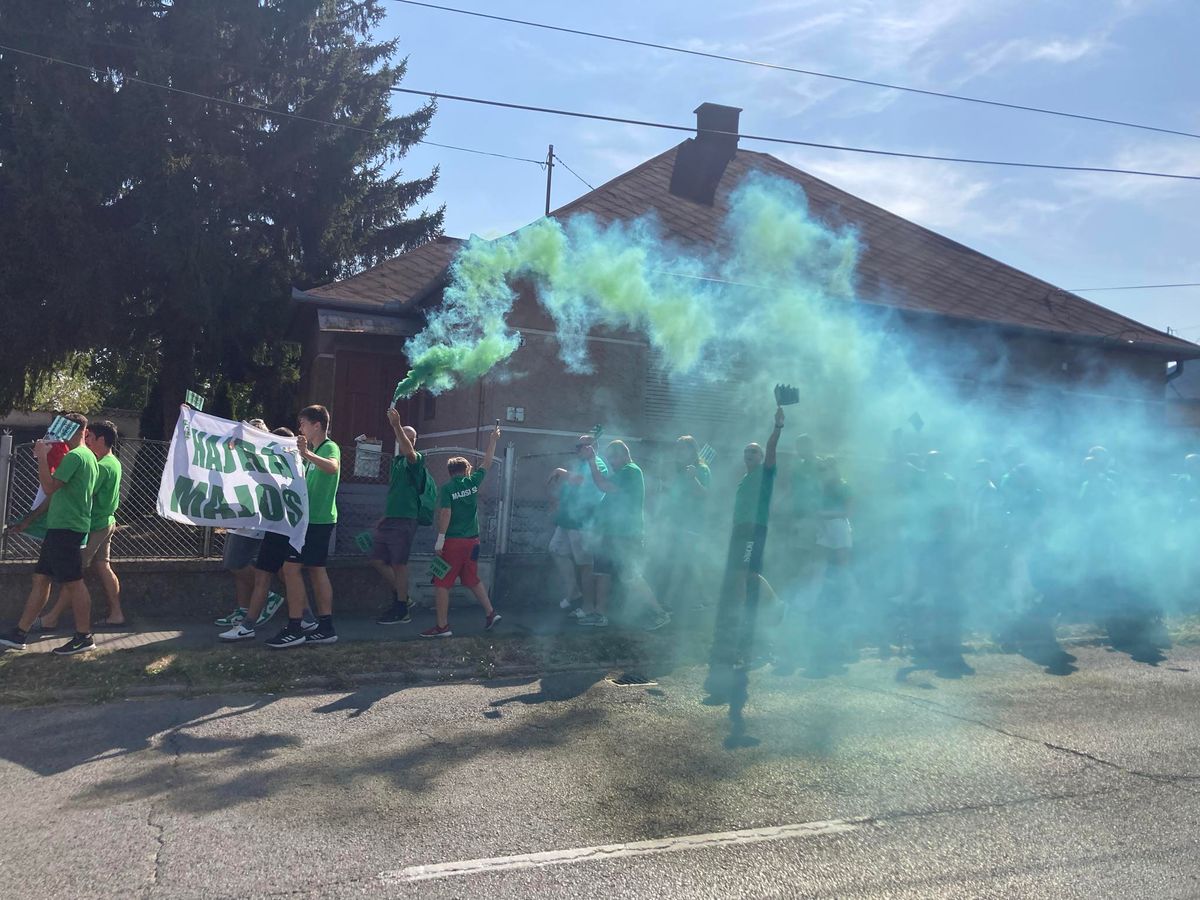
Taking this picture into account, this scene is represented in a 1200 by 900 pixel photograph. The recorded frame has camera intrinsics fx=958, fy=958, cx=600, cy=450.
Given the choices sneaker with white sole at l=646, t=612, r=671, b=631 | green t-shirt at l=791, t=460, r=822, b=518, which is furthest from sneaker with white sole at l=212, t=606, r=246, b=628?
green t-shirt at l=791, t=460, r=822, b=518

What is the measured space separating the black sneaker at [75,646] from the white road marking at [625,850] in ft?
15.0

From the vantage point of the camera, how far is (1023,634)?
30.2 feet

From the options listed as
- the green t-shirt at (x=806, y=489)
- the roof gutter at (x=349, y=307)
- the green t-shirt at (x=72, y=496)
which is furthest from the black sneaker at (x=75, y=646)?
the roof gutter at (x=349, y=307)

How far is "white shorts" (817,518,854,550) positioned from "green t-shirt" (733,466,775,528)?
894 mm

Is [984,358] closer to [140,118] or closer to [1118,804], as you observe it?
[1118,804]

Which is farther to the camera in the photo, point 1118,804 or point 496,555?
point 496,555

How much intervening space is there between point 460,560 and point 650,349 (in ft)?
16.3

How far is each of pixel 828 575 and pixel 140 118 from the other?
46.9 feet

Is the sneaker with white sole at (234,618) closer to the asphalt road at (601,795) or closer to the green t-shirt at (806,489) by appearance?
the asphalt road at (601,795)

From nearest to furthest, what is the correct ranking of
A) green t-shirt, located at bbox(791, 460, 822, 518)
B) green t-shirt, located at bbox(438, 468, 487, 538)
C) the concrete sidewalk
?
the concrete sidewalk → green t-shirt, located at bbox(438, 468, 487, 538) → green t-shirt, located at bbox(791, 460, 822, 518)

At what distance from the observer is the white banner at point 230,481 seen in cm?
794

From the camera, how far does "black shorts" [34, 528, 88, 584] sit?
7.14 metres

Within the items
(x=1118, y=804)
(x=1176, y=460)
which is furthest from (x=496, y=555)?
(x=1176, y=460)

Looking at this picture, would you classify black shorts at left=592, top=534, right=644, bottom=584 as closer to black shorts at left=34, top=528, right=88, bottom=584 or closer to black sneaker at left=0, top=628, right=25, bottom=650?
black shorts at left=34, top=528, right=88, bottom=584
